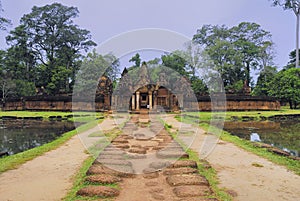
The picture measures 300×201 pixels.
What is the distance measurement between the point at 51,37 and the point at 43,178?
3968cm

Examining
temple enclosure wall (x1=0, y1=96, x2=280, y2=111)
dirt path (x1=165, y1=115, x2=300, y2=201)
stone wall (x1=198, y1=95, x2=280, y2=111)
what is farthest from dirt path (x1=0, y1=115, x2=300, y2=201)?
stone wall (x1=198, y1=95, x2=280, y2=111)

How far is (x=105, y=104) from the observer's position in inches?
1080

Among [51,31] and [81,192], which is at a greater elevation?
[51,31]

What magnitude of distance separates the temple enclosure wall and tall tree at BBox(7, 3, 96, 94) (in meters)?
10.6

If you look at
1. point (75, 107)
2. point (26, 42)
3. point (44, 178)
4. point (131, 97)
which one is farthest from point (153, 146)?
point (26, 42)

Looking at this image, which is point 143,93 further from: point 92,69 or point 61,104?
point 92,69

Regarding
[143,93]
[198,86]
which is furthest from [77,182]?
[198,86]

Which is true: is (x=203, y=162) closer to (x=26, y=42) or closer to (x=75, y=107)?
(x=75, y=107)

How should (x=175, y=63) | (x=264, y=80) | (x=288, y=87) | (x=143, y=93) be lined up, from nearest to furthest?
(x=143, y=93) < (x=288, y=87) < (x=175, y=63) < (x=264, y=80)

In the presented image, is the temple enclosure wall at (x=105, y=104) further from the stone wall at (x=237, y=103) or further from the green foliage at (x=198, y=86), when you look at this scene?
the green foliage at (x=198, y=86)

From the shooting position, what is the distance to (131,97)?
26500 millimetres

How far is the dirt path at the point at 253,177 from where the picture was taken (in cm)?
430

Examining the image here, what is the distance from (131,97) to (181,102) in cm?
596

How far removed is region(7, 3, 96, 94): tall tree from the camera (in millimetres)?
39062
